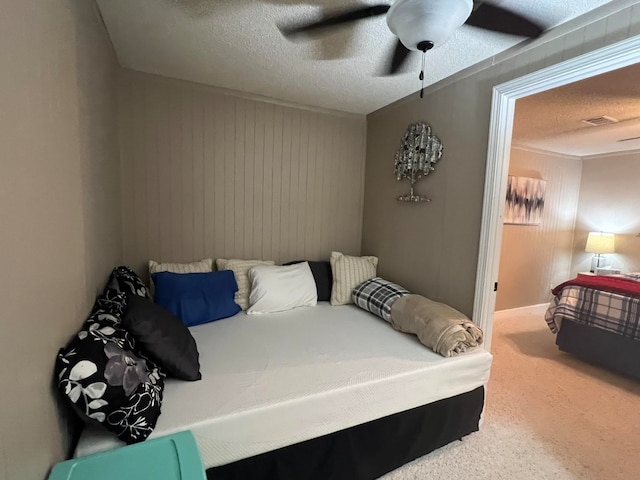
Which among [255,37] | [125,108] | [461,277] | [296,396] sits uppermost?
[255,37]

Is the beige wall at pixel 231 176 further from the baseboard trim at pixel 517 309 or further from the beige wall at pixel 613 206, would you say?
the beige wall at pixel 613 206

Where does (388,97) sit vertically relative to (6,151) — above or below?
above

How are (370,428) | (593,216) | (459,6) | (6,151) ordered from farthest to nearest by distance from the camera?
(593,216), (370,428), (459,6), (6,151)

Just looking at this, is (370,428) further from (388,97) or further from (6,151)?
(388,97)

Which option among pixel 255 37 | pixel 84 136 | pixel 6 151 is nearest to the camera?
pixel 6 151

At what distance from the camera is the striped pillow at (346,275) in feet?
8.90

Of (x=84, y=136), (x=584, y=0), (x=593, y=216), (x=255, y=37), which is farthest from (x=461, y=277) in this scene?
(x=593, y=216)

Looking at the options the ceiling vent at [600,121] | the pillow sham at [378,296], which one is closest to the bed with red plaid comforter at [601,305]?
the ceiling vent at [600,121]

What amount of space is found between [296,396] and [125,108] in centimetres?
233

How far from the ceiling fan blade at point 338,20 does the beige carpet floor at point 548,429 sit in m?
2.27

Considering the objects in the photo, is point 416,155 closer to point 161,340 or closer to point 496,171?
point 496,171

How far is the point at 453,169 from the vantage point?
221cm

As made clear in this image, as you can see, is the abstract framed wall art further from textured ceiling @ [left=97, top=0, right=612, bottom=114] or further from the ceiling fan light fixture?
the ceiling fan light fixture

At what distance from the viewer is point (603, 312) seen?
9.15 ft
